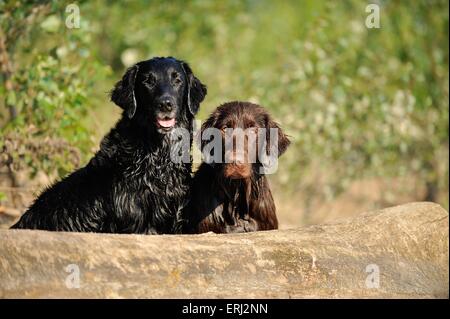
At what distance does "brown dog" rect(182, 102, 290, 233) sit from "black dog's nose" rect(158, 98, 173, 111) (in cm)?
38

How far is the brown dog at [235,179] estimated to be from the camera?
6.68 meters

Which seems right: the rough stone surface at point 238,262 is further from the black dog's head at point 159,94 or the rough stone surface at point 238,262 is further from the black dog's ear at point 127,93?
the black dog's ear at point 127,93

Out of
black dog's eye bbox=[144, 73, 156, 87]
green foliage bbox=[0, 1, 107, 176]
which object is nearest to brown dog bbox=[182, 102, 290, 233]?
black dog's eye bbox=[144, 73, 156, 87]

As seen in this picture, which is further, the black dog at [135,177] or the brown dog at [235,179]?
the black dog at [135,177]

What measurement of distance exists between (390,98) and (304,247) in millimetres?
6940

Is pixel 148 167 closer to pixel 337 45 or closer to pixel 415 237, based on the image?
pixel 415 237

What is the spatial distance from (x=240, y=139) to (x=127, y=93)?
1.21m

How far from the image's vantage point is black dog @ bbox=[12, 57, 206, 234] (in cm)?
688

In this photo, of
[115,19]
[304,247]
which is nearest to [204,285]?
[304,247]

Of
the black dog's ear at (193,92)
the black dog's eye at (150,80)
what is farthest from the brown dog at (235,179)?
the black dog's eye at (150,80)

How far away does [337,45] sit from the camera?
1275 centimetres

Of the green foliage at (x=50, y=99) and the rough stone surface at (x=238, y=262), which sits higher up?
the green foliage at (x=50, y=99)

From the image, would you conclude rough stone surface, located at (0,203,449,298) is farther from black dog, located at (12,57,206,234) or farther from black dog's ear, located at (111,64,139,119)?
black dog's ear, located at (111,64,139,119)

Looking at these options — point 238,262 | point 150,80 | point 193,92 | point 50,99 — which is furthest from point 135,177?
point 50,99
